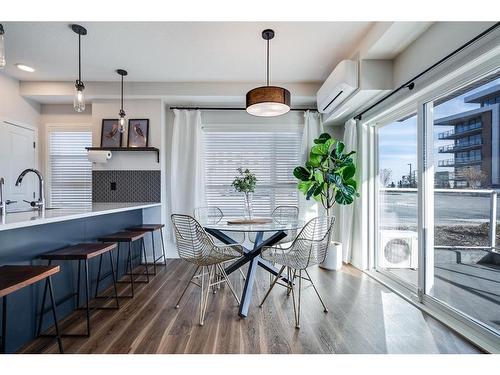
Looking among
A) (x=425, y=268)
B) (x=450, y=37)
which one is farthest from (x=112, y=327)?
(x=450, y=37)

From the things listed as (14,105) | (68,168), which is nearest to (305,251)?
(68,168)

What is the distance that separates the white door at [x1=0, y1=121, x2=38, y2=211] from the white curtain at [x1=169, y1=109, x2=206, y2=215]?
7.39ft

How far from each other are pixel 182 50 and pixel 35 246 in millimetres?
2414

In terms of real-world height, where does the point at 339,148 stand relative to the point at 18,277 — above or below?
above

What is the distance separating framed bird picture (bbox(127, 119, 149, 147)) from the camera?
3918 millimetres

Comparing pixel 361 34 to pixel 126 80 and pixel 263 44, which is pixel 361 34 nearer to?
pixel 263 44

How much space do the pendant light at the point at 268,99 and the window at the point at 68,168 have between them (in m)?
3.34

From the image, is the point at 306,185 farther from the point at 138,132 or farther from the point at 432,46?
the point at 138,132

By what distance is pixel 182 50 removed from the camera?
2924 mm

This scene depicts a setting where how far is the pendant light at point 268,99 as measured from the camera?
93.4 inches

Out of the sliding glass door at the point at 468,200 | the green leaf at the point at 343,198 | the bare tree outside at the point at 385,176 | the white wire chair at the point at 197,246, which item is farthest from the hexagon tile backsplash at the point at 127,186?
the sliding glass door at the point at 468,200

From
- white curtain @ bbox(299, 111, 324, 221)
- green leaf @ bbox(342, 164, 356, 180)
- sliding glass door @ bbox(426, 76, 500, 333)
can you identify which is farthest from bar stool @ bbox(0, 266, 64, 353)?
white curtain @ bbox(299, 111, 324, 221)

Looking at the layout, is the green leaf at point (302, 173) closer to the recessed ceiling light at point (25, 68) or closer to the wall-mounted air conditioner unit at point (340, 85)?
the wall-mounted air conditioner unit at point (340, 85)
